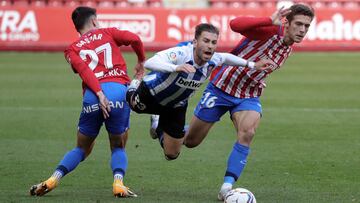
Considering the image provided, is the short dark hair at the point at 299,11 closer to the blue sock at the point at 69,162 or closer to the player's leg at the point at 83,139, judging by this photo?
the player's leg at the point at 83,139

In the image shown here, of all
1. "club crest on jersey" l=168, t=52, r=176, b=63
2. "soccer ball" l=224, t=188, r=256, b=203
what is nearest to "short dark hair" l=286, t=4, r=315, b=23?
"club crest on jersey" l=168, t=52, r=176, b=63

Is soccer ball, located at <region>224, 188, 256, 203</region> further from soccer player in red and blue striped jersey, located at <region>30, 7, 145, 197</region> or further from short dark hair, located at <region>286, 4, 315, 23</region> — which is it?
short dark hair, located at <region>286, 4, 315, 23</region>

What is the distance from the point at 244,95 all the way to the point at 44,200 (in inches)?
94.6

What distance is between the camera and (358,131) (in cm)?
1361

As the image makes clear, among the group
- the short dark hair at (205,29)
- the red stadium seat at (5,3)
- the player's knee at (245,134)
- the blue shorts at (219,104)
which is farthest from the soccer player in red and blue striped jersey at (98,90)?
the red stadium seat at (5,3)

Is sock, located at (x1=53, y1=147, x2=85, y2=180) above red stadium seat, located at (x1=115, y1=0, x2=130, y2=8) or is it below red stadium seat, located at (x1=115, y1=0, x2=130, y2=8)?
above

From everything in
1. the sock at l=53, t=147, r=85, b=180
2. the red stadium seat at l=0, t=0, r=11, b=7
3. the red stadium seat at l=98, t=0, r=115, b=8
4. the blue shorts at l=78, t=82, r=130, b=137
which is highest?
the blue shorts at l=78, t=82, r=130, b=137

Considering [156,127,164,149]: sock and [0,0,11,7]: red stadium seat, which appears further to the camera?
[0,0,11,7]: red stadium seat

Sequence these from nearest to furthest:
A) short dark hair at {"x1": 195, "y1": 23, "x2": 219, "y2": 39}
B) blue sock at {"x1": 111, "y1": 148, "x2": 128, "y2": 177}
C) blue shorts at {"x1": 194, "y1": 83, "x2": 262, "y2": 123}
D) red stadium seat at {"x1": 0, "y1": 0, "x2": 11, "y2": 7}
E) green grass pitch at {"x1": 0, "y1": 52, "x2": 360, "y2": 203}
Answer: short dark hair at {"x1": 195, "y1": 23, "x2": 219, "y2": 39}, blue sock at {"x1": 111, "y1": 148, "x2": 128, "y2": 177}, green grass pitch at {"x1": 0, "y1": 52, "x2": 360, "y2": 203}, blue shorts at {"x1": 194, "y1": 83, "x2": 262, "y2": 123}, red stadium seat at {"x1": 0, "y1": 0, "x2": 11, "y2": 7}

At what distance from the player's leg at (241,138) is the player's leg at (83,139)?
1.39 meters

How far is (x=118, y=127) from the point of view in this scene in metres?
8.73

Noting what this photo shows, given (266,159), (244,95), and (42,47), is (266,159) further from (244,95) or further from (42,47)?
(42,47)

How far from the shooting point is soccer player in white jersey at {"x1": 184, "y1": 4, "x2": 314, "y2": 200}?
884 centimetres

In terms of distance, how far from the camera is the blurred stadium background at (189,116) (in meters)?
9.39
